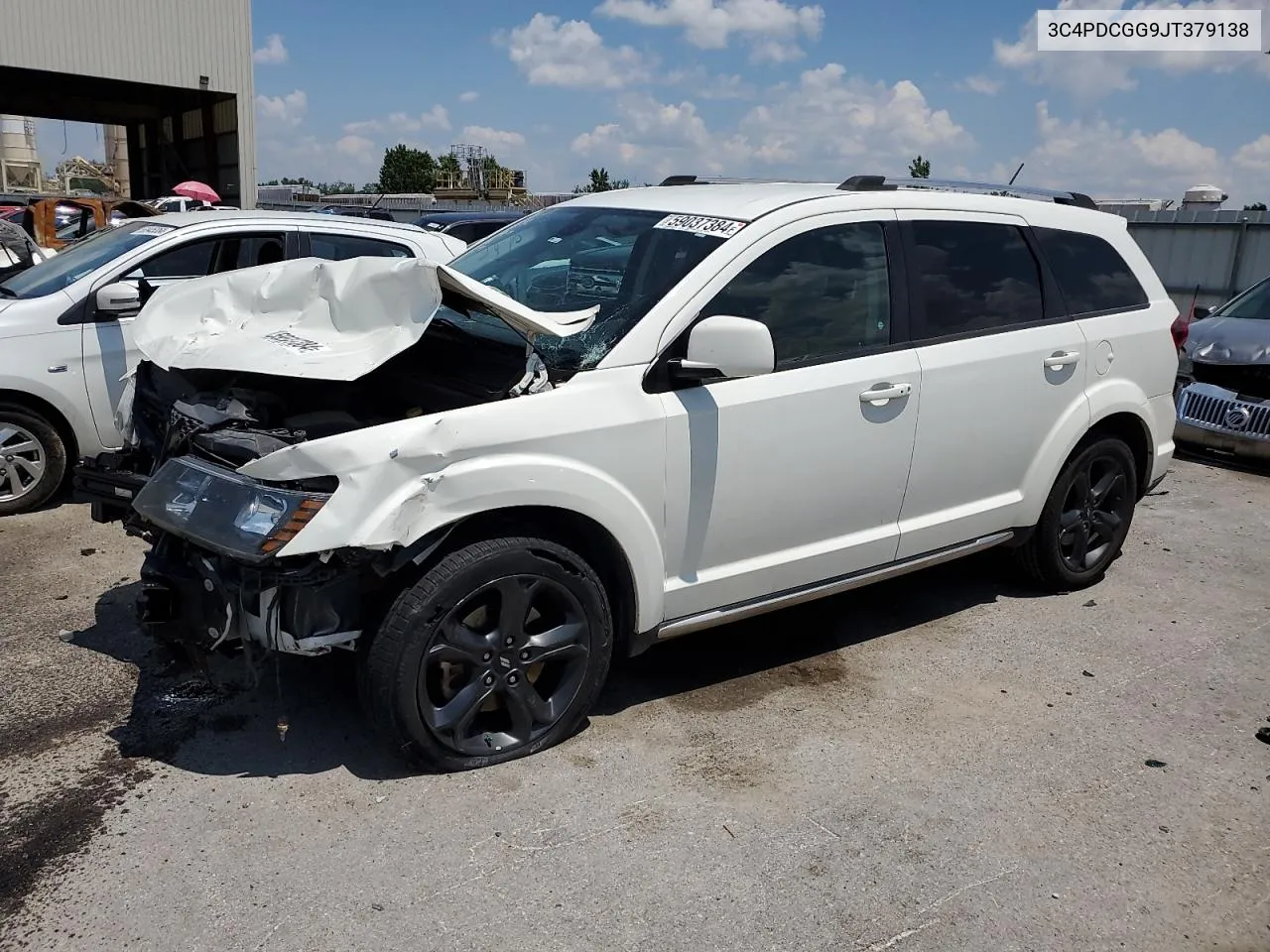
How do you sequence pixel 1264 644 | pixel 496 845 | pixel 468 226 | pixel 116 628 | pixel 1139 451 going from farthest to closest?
pixel 468 226 < pixel 1139 451 < pixel 1264 644 < pixel 116 628 < pixel 496 845

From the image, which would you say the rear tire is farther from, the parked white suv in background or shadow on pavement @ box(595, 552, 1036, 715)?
shadow on pavement @ box(595, 552, 1036, 715)

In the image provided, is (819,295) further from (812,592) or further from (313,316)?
(313,316)

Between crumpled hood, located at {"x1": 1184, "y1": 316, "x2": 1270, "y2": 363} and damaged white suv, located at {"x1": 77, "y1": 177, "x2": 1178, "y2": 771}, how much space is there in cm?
382

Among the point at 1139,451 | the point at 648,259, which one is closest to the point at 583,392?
the point at 648,259

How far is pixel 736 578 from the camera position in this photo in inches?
153

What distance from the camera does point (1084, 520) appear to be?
17.2 ft

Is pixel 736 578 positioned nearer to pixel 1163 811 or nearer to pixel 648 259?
pixel 648 259

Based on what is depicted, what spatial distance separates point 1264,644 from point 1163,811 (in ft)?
6.06

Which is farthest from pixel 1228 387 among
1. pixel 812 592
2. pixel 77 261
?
pixel 77 261

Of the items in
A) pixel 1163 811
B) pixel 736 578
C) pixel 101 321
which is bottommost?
pixel 1163 811

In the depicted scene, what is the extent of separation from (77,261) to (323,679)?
12.4 feet

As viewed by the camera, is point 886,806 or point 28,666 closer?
point 886,806

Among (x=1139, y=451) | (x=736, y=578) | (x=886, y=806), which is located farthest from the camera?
(x=1139, y=451)

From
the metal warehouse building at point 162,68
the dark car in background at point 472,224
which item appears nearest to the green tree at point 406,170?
the metal warehouse building at point 162,68
